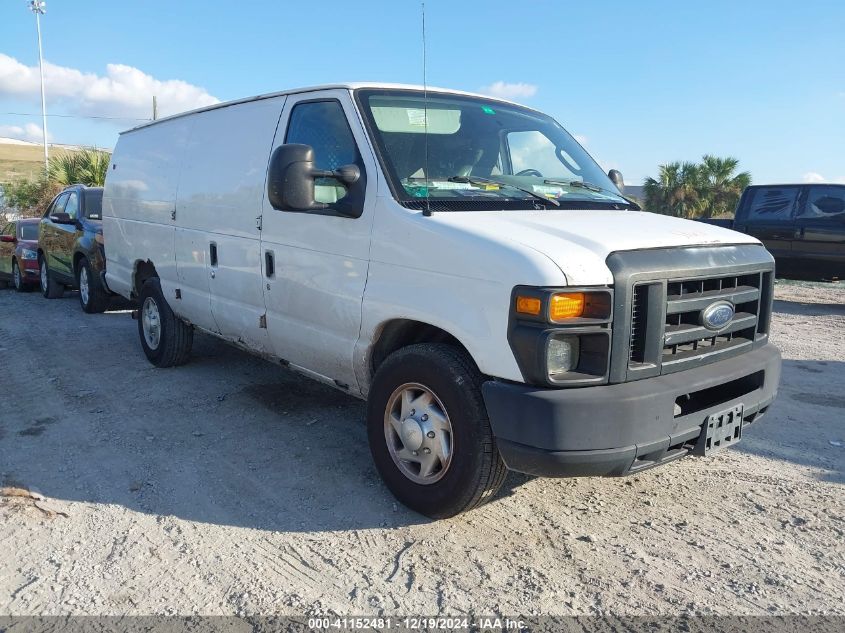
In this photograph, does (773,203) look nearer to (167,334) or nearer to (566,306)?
(167,334)

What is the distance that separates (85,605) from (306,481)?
1.42 metres

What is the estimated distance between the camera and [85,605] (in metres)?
2.86

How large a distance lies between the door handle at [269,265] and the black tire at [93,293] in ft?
Result: 19.2

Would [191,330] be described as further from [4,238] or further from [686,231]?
[4,238]

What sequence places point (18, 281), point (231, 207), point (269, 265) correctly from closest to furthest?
point (269, 265) → point (231, 207) → point (18, 281)

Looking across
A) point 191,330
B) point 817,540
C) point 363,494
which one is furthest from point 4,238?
point 817,540

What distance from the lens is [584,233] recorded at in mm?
3238

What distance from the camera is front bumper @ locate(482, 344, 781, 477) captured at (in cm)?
292

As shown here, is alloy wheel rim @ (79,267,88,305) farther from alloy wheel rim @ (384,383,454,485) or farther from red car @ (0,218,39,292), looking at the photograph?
alloy wheel rim @ (384,383,454,485)

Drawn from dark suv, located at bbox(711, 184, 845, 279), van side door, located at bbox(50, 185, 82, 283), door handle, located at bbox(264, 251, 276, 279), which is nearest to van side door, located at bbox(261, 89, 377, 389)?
door handle, located at bbox(264, 251, 276, 279)

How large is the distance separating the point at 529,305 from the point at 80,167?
21.9 meters

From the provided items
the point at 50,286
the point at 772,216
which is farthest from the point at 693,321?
the point at 50,286

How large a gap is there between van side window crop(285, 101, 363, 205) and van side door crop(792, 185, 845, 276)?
986cm

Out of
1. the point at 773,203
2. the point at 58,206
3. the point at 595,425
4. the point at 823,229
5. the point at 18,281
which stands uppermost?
the point at 773,203
